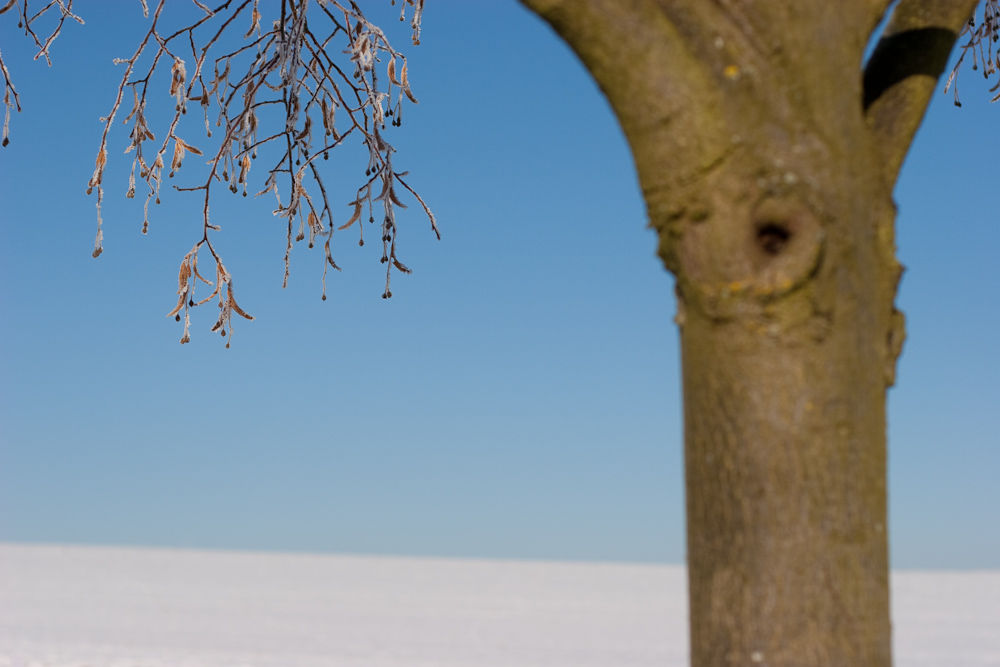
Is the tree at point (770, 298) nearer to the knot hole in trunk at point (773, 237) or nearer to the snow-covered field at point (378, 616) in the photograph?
the knot hole in trunk at point (773, 237)

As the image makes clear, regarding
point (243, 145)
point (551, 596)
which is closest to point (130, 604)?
point (551, 596)

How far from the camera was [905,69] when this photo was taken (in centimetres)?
183

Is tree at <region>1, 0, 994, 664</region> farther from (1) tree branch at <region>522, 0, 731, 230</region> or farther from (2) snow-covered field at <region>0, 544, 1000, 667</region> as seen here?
(2) snow-covered field at <region>0, 544, 1000, 667</region>

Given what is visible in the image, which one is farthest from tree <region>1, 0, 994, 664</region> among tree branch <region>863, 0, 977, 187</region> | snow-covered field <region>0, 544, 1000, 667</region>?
snow-covered field <region>0, 544, 1000, 667</region>

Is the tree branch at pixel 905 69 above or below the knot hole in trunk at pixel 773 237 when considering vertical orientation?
above

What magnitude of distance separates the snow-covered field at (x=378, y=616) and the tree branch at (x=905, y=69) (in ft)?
21.7

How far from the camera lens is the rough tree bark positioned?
1.48 metres

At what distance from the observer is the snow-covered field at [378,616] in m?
7.85

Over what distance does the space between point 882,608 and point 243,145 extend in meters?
3.41

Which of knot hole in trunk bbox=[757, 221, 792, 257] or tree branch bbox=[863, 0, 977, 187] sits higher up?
tree branch bbox=[863, 0, 977, 187]

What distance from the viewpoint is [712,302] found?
153 centimetres

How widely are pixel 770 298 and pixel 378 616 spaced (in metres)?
10.2

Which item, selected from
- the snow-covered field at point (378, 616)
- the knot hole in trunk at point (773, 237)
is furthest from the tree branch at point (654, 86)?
the snow-covered field at point (378, 616)

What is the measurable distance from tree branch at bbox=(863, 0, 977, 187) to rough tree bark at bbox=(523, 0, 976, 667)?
121mm
